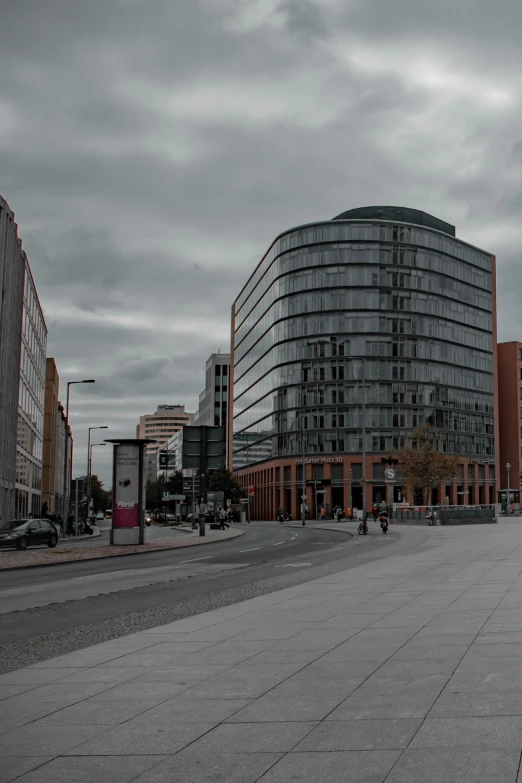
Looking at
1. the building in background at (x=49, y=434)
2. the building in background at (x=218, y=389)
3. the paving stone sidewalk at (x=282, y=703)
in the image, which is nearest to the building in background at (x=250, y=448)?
the building in background at (x=49, y=434)

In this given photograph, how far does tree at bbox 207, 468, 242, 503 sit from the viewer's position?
361 feet

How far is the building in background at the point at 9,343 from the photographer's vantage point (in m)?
58.6

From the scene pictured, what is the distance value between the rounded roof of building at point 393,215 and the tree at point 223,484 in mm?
37563

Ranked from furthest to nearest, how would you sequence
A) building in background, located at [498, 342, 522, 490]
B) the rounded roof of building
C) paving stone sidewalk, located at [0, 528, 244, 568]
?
building in background, located at [498, 342, 522, 490], the rounded roof of building, paving stone sidewalk, located at [0, 528, 244, 568]

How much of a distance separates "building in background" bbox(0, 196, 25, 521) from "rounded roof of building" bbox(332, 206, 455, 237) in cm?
5582

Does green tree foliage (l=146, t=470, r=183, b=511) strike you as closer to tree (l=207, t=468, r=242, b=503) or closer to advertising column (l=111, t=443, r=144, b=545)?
tree (l=207, t=468, r=242, b=503)

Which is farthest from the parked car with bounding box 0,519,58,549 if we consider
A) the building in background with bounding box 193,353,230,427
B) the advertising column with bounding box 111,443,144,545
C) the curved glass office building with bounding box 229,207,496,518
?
the building in background with bounding box 193,353,230,427

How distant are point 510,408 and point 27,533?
361 feet

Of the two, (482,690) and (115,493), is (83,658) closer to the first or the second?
(482,690)

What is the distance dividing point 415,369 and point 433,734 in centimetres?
10480

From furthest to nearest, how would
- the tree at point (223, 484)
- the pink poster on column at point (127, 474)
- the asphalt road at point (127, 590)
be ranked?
the tree at point (223, 484), the pink poster on column at point (127, 474), the asphalt road at point (127, 590)

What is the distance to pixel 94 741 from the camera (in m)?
5.98

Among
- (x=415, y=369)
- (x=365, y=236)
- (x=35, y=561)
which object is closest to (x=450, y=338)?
(x=415, y=369)

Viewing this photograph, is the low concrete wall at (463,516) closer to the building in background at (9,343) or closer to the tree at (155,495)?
the building in background at (9,343)
